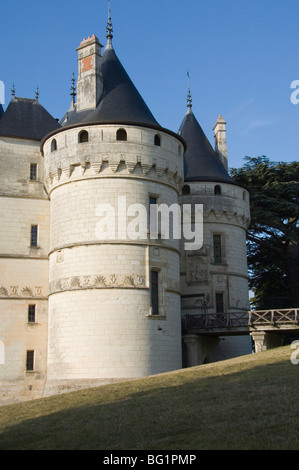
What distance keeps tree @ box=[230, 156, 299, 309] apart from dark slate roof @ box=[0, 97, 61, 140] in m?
13.5

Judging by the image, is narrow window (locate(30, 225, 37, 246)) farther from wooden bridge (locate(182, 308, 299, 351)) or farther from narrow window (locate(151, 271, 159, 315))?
wooden bridge (locate(182, 308, 299, 351))

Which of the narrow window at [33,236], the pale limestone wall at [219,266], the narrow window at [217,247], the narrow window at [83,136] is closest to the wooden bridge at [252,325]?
the pale limestone wall at [219,266]

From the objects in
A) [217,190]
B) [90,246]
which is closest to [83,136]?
[90,246]

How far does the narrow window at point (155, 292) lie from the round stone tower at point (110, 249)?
0.04m

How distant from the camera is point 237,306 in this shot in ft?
109

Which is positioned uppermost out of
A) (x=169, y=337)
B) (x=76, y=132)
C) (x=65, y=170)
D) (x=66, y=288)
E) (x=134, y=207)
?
(x=76, y=132)

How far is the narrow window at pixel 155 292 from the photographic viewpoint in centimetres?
2606

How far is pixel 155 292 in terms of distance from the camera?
86.2 ft

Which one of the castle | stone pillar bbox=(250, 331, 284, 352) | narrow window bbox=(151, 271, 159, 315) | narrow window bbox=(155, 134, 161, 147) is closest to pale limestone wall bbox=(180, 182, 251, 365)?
the castle

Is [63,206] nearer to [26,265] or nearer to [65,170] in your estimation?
[65,170]

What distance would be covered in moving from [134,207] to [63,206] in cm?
331

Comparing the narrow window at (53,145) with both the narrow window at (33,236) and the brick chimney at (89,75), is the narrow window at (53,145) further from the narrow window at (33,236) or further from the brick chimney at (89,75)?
the narrow window at (33,236)

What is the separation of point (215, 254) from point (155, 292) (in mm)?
8137
